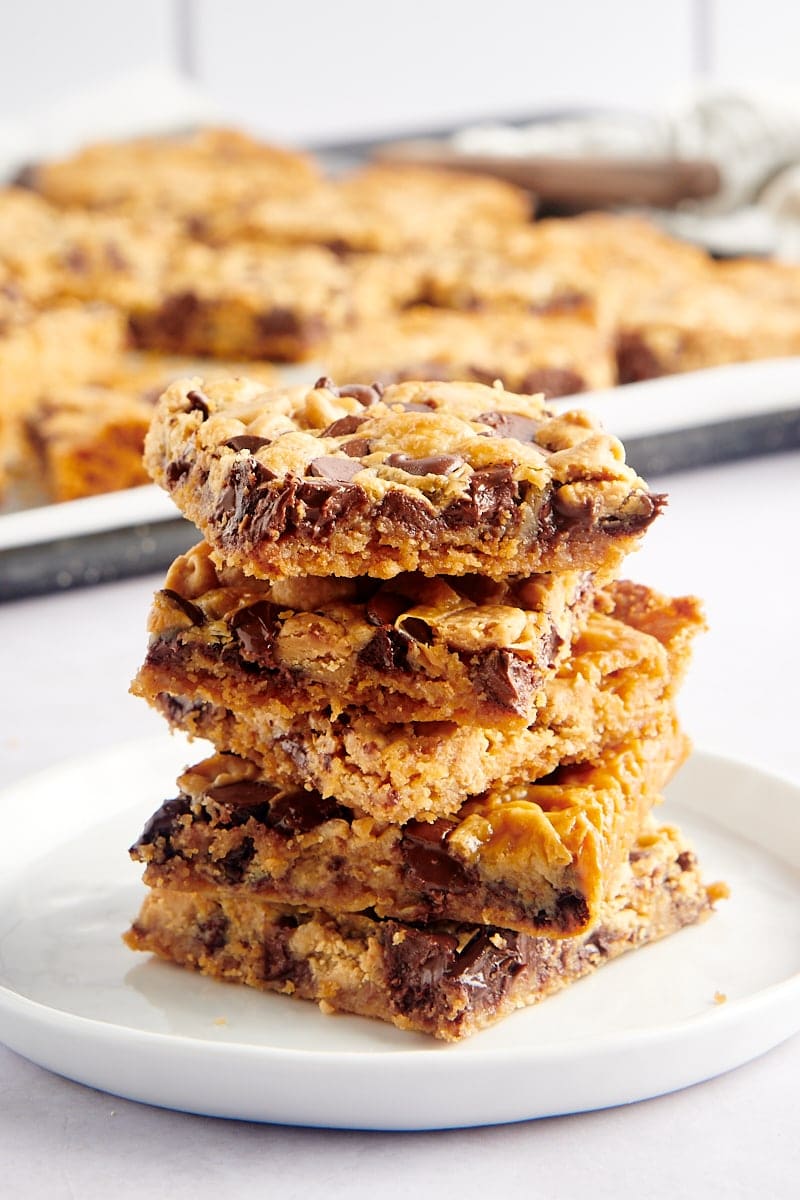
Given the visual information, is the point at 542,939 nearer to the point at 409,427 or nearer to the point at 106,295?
the point at 409,427

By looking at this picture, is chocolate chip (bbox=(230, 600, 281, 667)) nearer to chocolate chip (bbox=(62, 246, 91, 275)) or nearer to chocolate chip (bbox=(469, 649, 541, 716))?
chocolate chip (bbox=(469, 649, 541, 716))

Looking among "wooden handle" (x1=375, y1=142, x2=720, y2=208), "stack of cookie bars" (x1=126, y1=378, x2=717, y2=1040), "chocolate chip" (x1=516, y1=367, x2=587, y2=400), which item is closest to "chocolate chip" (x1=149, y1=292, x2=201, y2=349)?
"chocolate chip" (x1=516, y1=367, x2=587, y2=400)

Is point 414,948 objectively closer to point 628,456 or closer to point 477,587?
point 477,587

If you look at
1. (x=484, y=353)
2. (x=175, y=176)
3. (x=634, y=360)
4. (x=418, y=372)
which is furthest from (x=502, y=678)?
(x=175, y=176)

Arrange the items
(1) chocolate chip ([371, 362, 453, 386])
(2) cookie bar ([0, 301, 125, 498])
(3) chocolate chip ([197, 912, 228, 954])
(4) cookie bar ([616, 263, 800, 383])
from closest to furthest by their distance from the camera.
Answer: (3) chocolate chip ([197, 912, 228, 954]), (1) chocolate chip ([371, 362, 453, 386]), (2) cookie bar ([0, 301, 125, 498]), (4) cookie bar ([616, 263, 800, 383])

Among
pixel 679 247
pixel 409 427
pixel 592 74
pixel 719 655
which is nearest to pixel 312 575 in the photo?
pixel 409 427

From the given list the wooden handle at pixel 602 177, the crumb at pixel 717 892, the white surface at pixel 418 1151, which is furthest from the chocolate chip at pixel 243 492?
the wooden handle at pixel 602 177
